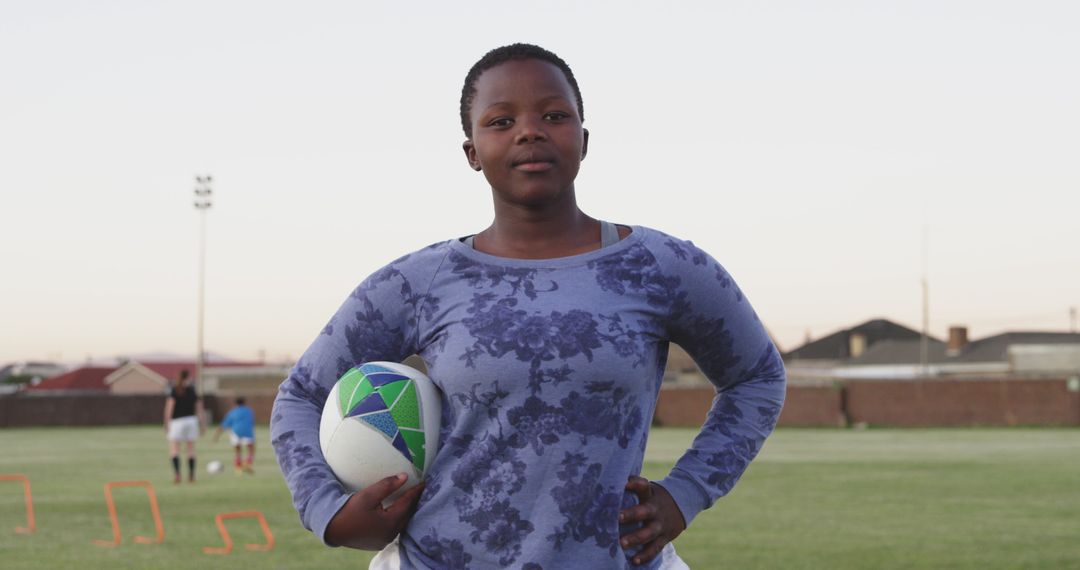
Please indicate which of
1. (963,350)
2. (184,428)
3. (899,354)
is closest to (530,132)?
(184,428)

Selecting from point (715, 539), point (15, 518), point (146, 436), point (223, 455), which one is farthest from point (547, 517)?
point (146, 436)

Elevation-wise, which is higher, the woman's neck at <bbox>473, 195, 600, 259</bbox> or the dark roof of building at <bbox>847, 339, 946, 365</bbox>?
the woman's neck at <bbox>473, 195, 600, 259</bbox>

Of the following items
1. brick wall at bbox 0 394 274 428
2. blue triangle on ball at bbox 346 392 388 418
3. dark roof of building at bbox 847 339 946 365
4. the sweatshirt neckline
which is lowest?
brick wall at bbox 0 394 274 428

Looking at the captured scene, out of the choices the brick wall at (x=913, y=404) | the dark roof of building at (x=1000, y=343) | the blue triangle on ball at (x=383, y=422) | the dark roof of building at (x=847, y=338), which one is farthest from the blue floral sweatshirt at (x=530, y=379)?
the dark roof of building at (x=847, y=338)

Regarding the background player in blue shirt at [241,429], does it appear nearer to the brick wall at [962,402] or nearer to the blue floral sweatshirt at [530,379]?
the blue floral sweatshirt at [530,379]

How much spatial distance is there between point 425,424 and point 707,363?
72 centimetres

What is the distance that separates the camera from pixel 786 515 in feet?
51.6

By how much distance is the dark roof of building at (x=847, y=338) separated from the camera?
406ft

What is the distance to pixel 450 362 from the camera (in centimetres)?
302

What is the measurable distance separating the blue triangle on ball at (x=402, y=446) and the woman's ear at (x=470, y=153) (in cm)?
66

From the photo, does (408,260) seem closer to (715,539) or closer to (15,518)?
(715,539)

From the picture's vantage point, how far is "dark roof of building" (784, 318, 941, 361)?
124 meters

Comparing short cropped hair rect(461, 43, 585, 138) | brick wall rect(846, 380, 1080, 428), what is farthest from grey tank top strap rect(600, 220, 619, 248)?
brick wall rect(846, 380, 1080, 428)

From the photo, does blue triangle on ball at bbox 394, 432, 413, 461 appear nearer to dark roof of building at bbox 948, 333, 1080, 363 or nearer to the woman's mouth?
the woman's mouth
